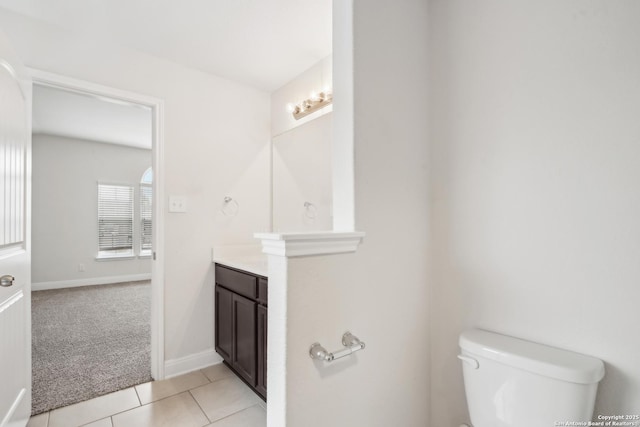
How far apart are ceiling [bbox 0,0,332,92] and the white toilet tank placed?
72.8 inches

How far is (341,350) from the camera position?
107 cm

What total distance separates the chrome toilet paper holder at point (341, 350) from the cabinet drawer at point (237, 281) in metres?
0.86

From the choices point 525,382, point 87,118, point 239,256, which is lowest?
point 525,382

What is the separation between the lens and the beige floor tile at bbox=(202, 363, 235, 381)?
2.20 m

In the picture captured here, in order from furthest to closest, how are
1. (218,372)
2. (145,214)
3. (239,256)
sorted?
(145,214) < (239,256) < (218,372)

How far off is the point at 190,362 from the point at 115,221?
437 centimetres

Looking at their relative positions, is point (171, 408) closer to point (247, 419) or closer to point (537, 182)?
point (247, 419)

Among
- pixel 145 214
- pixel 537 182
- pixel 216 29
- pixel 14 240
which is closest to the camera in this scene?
pixel 537 182

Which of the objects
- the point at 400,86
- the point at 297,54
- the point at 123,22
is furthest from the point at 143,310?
the point at 400,86

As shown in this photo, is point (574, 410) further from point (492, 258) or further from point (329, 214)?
point (329, 214)

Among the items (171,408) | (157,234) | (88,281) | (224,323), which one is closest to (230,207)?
(157,234)

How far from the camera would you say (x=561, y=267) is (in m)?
1.07

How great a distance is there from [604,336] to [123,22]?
2741 mm

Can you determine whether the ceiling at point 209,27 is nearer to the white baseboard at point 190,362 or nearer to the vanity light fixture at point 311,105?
the vanity light fixture at point 311,105
